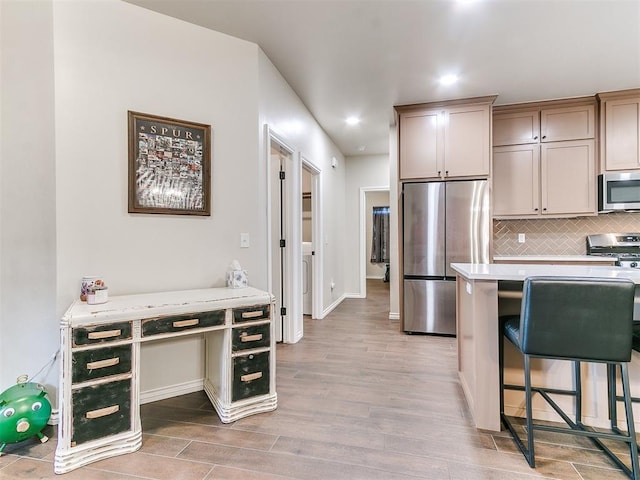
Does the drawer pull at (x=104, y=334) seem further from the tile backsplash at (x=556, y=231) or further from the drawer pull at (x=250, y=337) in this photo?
the tile backsplash at (x=556, y=231)

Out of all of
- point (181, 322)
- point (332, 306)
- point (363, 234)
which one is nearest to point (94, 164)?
point (181, 322)

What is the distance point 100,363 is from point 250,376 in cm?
83

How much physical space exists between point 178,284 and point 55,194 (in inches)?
36.5

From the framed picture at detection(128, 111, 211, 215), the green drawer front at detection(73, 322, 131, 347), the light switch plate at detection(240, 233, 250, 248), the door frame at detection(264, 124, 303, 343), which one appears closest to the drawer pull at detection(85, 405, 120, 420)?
the green drawer front at detection(73, 322, 131, 347)

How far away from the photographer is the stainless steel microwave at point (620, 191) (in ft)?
11.4

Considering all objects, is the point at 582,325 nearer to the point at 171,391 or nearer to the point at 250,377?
the point at 250,377

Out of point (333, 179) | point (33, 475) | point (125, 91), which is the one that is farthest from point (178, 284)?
point (333, 179)

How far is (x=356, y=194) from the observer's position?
606cm

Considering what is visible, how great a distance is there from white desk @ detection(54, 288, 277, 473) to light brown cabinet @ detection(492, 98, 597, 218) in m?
3.38

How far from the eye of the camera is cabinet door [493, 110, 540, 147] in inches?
152

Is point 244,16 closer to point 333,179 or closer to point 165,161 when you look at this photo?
point 165,161

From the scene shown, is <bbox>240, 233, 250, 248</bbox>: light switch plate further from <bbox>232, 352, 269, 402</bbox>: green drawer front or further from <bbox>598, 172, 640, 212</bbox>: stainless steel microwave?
<bbox>598, 172, 640, 212</bbox>: stainless steel microwave

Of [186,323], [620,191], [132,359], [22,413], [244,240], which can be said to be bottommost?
[22,413]

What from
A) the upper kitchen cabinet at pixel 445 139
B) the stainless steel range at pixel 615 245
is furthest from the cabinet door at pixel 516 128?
the stainless steel range at pixel 615 245
